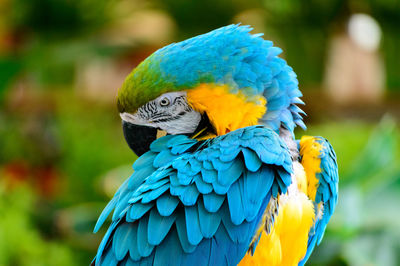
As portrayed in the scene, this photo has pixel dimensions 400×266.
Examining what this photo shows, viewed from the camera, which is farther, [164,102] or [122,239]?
[164,102]

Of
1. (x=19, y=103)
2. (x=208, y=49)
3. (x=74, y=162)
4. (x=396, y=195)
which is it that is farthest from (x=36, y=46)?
(x=208, y=49)

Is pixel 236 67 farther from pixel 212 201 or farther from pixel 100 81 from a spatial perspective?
pixel 100 81

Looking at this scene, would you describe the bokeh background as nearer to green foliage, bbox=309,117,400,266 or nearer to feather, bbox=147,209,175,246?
green foliage, bbox=309,117,400,266

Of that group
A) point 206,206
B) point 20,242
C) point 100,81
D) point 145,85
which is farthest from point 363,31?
point 206,206

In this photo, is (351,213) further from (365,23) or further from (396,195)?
(365,23)

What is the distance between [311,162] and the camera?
0.96 meters

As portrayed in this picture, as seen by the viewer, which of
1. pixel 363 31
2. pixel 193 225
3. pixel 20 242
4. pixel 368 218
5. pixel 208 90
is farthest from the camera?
pixel 363 31

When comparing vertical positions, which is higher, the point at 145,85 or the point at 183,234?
the point at 145,85

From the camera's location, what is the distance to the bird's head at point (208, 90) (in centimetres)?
93

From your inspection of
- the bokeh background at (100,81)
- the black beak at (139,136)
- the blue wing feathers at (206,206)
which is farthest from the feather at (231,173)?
the bokeh background at (100,81)

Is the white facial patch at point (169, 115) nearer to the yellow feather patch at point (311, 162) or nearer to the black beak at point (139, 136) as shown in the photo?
the black beak at point (139, 136)

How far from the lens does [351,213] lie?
1.65 meters

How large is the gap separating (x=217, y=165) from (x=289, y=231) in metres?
0.18

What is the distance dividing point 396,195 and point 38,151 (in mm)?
2590
